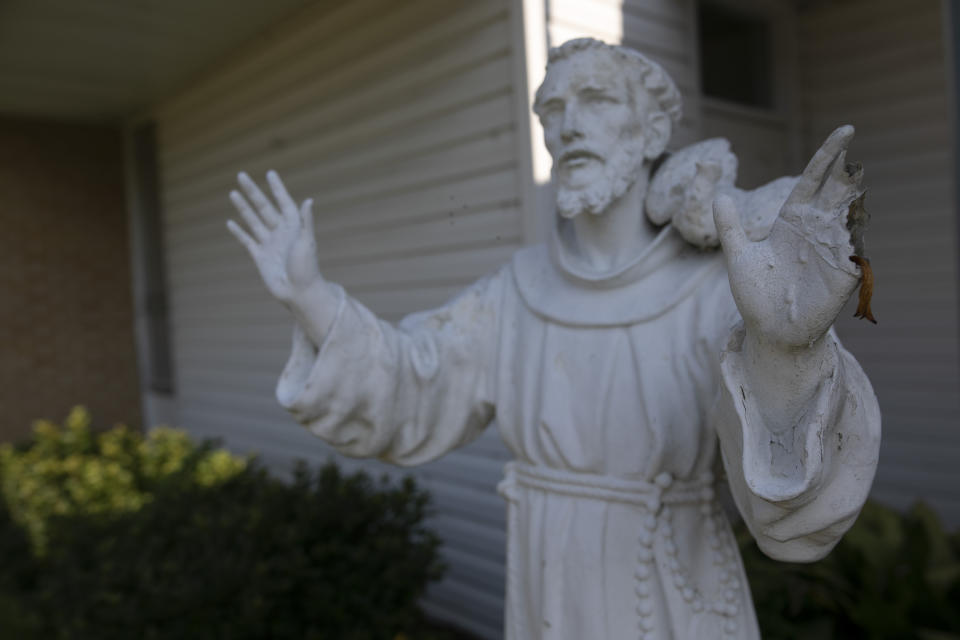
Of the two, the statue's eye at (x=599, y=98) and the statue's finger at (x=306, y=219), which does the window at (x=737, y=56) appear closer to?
the statue's eye at (x=599, y=98)

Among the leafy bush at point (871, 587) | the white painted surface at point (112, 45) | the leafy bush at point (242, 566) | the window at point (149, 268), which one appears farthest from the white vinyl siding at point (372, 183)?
the leafy bush at point (871, 587)

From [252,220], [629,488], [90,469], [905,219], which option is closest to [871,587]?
[905,219]

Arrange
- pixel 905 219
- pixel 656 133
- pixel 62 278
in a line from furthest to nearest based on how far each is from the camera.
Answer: pixel 62 278 < pixel 905 219 < pixel 656 133

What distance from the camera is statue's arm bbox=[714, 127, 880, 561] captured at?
3.32ft

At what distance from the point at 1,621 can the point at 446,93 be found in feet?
12.0

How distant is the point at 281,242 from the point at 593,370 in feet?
2.22

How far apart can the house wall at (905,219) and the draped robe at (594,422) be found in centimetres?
321

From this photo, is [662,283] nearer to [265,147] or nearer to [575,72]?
[575,72]

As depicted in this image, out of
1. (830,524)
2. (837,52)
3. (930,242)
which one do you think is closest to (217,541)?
(830,524)

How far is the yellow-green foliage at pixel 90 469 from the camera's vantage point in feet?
17.1

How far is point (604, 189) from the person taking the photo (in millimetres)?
1514

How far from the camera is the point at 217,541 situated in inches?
134

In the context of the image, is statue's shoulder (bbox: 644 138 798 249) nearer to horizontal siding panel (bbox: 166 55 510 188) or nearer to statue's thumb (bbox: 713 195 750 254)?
statue's thumb (bbox: 713 195 750 254)

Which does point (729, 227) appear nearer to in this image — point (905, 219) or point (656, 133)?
point (656, 133)
